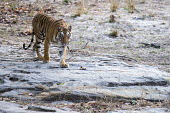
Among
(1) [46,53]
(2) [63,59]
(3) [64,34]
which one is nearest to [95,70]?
(2) [63,59]

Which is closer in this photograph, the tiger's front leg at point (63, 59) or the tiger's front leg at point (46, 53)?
the tiger's front leg at point (63, 59)

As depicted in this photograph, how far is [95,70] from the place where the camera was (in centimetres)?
723

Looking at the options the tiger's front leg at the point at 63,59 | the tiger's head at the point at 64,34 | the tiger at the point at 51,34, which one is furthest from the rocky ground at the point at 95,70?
the tiger's head at the point at 64,34

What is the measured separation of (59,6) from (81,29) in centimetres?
375

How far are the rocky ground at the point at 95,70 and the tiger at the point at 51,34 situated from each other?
228 millimetres

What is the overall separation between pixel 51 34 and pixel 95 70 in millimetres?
1153

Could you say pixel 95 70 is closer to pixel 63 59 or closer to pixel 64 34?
pixel 63 59

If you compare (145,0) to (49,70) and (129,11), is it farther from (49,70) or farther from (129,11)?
(49,70)

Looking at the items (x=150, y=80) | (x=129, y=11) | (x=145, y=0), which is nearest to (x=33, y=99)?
(x=150, y=80)

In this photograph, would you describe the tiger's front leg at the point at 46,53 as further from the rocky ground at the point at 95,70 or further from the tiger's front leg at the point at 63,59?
the tiger's front leg at the point at 63,59

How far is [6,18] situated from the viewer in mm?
13633

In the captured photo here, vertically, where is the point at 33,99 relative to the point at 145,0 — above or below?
below

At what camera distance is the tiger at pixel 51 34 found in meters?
7.21

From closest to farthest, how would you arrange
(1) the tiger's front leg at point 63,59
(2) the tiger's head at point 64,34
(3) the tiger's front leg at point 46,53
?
(2) the tiger's head at point 64,34 → (1) the tiger's front leg at point 63,59 → (3) the tiger's front leg at point 46,53
